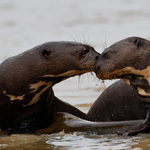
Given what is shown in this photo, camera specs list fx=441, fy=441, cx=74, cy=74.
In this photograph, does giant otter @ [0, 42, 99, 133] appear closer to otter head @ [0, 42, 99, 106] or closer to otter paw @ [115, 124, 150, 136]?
otter head @ [0, 42, 99, 106]

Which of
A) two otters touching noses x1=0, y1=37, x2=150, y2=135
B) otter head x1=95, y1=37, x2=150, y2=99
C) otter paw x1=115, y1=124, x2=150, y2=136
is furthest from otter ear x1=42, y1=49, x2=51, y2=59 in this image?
otter paw x1=115, y1=124, x2=150, y2=136

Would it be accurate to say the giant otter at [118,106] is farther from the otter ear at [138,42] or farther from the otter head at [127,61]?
the otter ear at [138,42]

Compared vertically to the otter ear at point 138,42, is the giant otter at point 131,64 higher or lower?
lower

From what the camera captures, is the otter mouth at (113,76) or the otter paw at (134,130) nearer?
the otter paw at (134,130)

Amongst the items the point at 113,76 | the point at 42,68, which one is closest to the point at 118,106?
the point at 113,76

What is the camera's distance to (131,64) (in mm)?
4707

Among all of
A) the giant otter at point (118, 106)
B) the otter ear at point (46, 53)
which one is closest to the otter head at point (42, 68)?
the otter ear at point (46, 53)

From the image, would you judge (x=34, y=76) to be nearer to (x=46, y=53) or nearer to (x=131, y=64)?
(x=46, y=53)

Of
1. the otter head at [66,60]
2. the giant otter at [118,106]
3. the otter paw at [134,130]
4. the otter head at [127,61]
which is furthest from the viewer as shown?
the giant otter at [118,106]

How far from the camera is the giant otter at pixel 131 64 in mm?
4695

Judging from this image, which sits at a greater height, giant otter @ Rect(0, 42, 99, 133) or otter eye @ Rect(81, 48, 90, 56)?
otter eye @ Rect(81, 48, 90, 56)

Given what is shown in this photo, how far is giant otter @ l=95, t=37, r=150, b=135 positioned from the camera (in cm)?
470

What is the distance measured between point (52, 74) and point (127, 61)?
2.80 ft

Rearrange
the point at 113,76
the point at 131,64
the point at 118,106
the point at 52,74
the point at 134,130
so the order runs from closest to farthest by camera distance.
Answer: the point at 134,130
the point at 131,64
the point at 113,76
the point at 52,74
the point at 118,106
